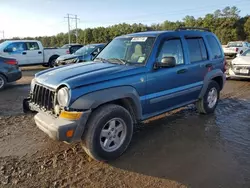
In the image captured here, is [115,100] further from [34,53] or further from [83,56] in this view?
[34,53]

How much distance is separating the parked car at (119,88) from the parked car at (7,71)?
5533 mm

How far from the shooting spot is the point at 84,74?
12.0 feet

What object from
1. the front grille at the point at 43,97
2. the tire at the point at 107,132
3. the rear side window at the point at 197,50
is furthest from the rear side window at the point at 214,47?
the front grille at the point at 43,97

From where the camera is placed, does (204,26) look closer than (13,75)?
No

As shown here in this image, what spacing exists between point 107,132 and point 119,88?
26.7 inches

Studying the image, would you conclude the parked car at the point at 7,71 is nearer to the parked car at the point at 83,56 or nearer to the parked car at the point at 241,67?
the parked car at the point at 83,56

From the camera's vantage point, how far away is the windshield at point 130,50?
4.30 meters

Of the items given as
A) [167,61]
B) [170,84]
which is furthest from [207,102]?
[167,61]

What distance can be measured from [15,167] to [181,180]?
91.7 inches

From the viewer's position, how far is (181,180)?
319 centimetres

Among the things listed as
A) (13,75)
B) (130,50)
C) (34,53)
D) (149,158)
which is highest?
(130,50)

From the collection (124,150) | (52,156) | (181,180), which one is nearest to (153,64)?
(124,150)

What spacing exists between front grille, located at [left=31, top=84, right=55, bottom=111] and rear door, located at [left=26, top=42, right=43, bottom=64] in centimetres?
1207

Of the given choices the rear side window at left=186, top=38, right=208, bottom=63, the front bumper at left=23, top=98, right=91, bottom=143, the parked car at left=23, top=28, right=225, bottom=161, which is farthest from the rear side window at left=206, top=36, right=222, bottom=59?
the front bumper at left=23, top=98, right=91, bottom=143
